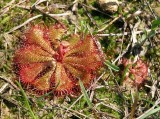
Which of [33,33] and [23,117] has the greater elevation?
[33,33]

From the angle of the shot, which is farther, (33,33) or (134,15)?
(134,15)

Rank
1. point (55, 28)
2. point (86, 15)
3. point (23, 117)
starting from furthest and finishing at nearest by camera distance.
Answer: point (86, 15) → point (55, 28) → point (23, 117)

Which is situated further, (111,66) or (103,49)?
(103,49)

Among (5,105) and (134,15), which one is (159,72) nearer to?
(134,15)

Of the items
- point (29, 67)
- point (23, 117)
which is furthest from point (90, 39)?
point (23, 117)

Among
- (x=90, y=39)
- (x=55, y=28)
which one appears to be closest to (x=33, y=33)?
(x=55, y=28)

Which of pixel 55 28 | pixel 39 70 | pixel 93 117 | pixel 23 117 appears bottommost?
pixel 93 117

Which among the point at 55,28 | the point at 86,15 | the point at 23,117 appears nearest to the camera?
the point at 23,117
